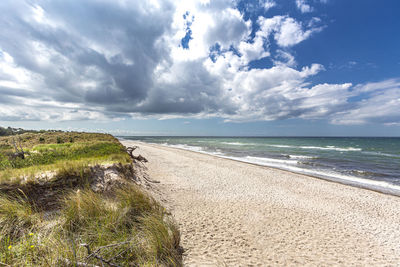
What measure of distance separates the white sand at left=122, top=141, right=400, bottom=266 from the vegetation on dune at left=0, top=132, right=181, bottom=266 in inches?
55.5

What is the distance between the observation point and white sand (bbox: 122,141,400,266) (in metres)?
5.07

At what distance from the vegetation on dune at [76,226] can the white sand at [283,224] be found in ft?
4.63

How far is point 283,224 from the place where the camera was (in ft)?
22.9

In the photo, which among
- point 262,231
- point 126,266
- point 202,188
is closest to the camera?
point 126,266

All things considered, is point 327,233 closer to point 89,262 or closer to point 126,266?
point 126,266

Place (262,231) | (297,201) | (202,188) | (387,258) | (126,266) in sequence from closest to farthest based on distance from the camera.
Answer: (126,266)
(387,258)
(262,231)
(297,201)
(202,188)

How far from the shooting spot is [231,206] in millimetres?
8648

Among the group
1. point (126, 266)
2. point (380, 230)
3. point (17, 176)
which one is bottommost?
point (380, 230)

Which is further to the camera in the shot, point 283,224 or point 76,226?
point 283,224

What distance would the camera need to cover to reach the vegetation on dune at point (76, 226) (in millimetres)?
2951

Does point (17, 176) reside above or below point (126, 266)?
above

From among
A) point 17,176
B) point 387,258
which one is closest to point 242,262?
point 387,258

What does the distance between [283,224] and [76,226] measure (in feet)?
24.8

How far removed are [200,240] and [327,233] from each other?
17.1ft
